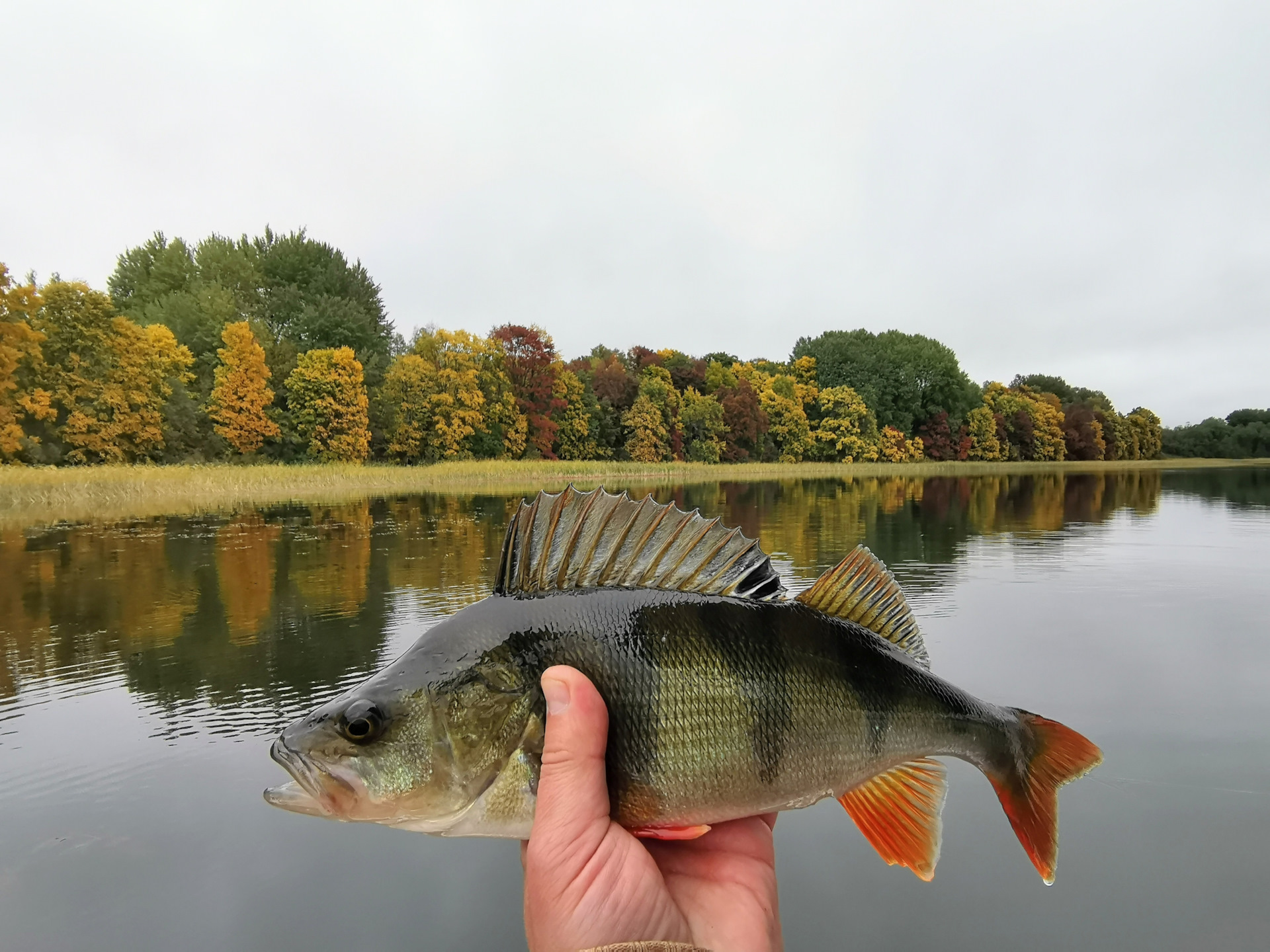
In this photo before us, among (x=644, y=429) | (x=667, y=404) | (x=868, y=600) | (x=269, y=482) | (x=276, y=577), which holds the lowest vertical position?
(x=276, y=577)

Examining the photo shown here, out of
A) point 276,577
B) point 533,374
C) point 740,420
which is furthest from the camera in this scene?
point 740,420

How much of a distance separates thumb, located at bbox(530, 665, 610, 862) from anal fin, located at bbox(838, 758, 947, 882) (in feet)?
2.68

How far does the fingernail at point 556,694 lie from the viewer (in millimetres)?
1670

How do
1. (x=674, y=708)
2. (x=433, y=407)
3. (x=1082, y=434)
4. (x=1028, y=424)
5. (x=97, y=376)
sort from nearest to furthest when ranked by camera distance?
(x=674, y=708) < (x=97, y=376) < (x=433, y=407) < (x=1028, y=424) < (x=1082, y=434)

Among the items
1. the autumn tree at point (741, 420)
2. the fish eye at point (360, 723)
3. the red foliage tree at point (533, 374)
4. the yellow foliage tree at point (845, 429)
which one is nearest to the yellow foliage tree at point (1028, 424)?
the yellow foliage tree at point (845, 429)

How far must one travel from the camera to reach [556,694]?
1.68 m

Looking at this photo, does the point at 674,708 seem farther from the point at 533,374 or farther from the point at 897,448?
the point at 897,448

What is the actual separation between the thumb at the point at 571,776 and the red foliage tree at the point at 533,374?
42447 mm

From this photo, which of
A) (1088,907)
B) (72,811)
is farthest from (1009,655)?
(72,811)

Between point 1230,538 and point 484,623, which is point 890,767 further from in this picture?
point 1230,538

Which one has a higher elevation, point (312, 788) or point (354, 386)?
point (354, 386)

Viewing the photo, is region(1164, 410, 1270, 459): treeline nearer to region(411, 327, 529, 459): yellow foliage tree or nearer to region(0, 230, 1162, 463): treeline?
region(0, 230, 1162, 463): treeline

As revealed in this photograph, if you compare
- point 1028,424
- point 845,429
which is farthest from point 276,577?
point 1028,424

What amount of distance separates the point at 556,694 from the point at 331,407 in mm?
41789
